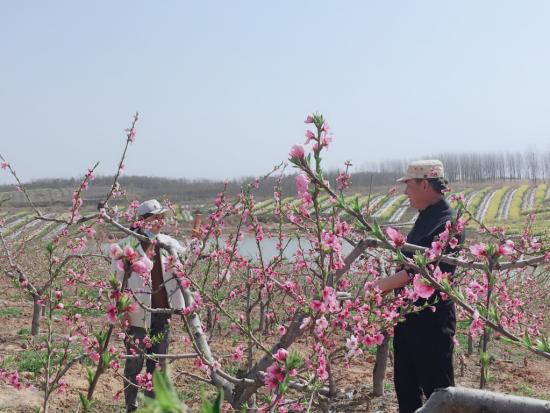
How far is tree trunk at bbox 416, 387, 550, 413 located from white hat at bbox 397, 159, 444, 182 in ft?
7.23

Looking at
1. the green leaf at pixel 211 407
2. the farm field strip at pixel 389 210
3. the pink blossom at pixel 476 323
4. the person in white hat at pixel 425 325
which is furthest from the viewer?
the farm field strip at pixel 389 210

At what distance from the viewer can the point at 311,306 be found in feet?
7.32

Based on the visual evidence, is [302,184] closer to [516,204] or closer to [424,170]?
[424,170]

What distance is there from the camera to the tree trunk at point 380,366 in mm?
5145

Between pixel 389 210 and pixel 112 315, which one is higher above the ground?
pixel 112 315

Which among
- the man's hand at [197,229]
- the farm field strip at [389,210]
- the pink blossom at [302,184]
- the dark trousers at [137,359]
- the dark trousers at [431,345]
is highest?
the pink blossom at [302,184]

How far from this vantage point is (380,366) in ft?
17.2

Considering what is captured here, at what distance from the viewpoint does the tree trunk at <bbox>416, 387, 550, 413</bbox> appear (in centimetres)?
130

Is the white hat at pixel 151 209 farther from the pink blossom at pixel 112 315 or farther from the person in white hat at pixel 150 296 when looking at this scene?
the pink blossom at pixel 112 315

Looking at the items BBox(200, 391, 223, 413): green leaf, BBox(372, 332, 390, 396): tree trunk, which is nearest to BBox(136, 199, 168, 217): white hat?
BBox(372, 332, 390, 396): tree trunk

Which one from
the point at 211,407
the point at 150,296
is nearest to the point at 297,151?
the point at 211,407

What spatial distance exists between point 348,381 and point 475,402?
506cm

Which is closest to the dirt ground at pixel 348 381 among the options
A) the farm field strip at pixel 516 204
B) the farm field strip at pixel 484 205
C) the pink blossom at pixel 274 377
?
the pink blossom at pixel 274 377

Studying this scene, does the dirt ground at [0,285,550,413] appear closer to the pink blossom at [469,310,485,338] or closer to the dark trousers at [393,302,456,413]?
the dark trousers at [393,302,456,413]
